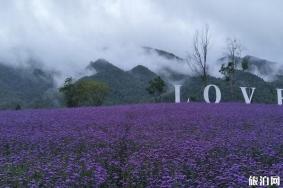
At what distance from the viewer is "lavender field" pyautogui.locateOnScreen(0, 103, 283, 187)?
18.5 feet

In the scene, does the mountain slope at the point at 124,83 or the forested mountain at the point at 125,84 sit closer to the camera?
the forested mountain at the point at 125,84

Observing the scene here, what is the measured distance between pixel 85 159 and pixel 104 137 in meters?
1.89

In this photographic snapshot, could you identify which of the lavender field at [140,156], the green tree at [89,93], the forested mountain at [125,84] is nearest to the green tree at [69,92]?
the green tree at [89,93]

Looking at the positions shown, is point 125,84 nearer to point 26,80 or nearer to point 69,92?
point 26,80

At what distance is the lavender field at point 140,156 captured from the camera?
562 cm

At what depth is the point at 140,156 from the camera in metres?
6.89

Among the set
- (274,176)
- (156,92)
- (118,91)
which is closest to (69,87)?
(156,92)

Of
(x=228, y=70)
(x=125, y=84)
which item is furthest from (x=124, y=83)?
(x=228, y=70)

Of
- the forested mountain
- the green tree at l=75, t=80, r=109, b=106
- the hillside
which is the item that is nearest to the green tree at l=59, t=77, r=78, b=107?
the green tree at l=75, t=80, r=109, b=106

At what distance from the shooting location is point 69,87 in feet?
111

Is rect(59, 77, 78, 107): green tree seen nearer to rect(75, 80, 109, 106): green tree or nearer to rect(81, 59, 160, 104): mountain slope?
rect(75, 80, 109, 106): green tree

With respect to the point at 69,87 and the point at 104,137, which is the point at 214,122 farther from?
the point at 69,87

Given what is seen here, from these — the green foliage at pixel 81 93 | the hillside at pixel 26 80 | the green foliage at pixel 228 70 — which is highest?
the hillside at pixel 26 80

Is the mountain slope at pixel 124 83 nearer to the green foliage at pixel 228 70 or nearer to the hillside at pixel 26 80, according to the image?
the hillside at pixel 26 80
